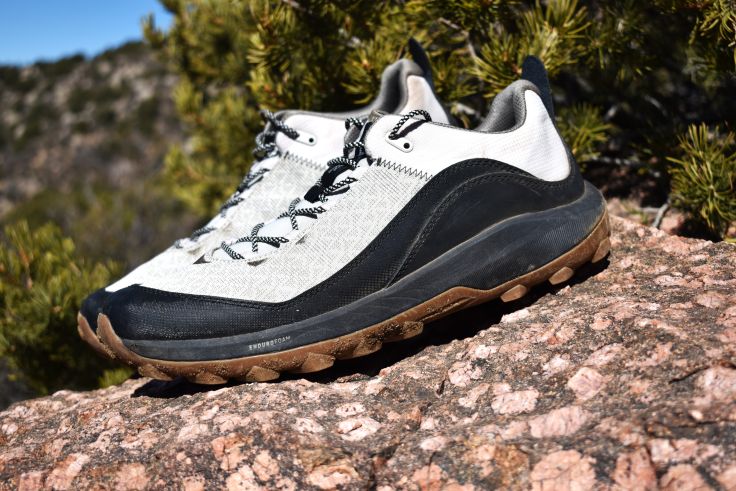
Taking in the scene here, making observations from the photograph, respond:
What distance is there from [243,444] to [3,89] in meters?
29.4

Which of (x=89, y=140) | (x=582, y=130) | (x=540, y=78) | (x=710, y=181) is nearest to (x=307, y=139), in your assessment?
(x=540, y=78)

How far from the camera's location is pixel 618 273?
1630mm

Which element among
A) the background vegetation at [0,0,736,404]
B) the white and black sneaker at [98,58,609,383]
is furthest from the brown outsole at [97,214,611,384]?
the background vegetation at [0,0,736,404]

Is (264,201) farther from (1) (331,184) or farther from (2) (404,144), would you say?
(2) (404,144)

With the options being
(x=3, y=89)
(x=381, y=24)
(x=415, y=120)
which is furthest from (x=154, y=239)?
(x=3, y=89)

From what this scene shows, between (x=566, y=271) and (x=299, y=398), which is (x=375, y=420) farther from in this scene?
(x=566, y=271)

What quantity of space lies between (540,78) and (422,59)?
1.29ft

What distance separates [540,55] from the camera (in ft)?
6.38

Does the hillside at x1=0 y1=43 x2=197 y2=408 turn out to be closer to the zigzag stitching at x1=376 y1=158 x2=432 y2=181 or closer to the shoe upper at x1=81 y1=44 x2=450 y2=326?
the shoe upper at x1=81 y1=44 x2=450 y2=326

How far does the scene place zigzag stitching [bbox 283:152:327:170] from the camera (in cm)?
181

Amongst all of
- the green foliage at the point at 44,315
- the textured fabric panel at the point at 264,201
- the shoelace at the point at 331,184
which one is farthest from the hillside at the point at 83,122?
the shoelace at the point at 331,184

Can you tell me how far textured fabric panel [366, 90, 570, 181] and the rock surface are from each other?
1.24ft

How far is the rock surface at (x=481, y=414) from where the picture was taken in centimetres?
98

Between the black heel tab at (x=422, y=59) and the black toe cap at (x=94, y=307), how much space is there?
1.12m
